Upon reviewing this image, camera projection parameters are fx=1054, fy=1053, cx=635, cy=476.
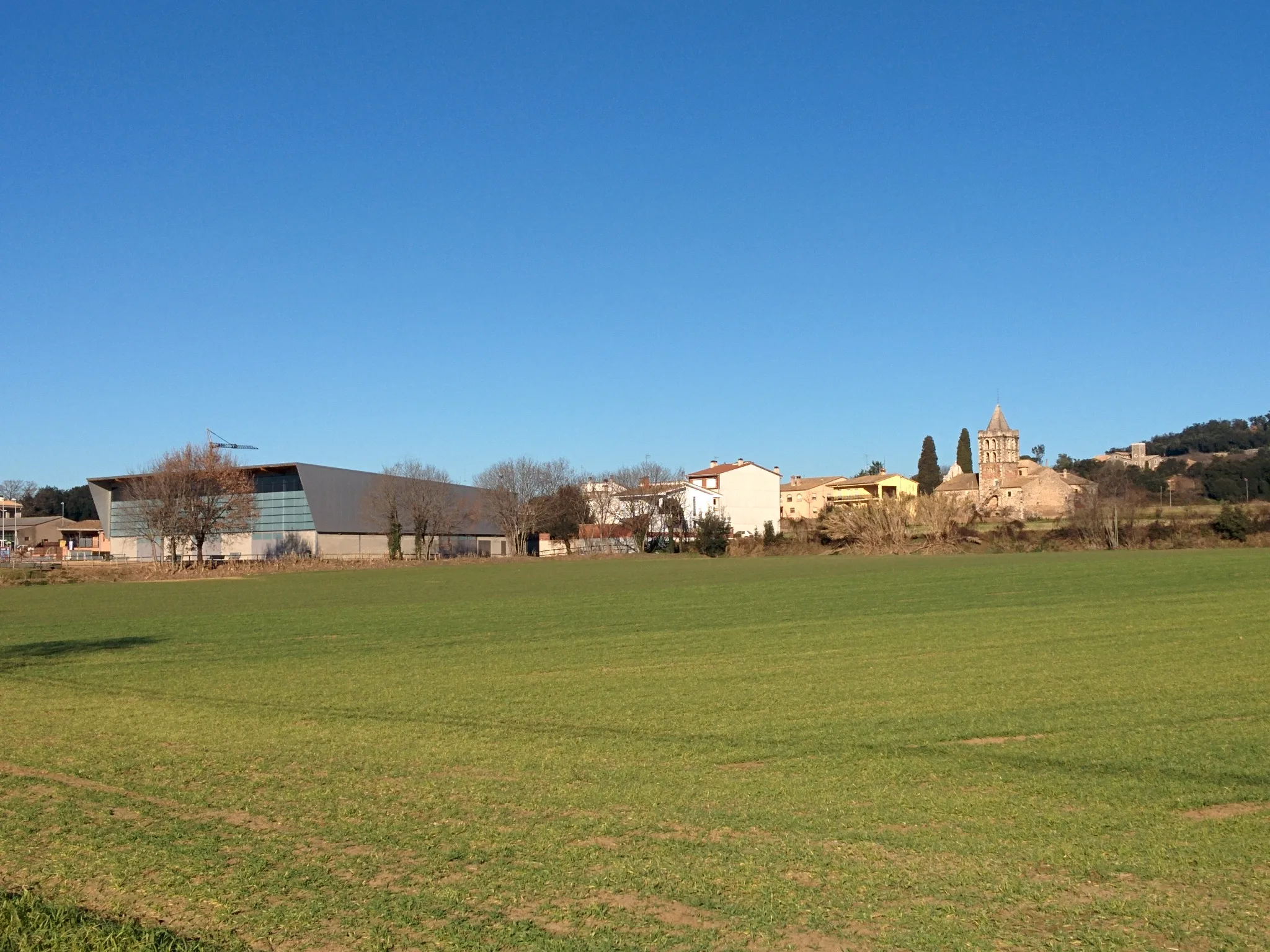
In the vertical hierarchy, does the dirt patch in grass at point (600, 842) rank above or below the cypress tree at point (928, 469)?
below

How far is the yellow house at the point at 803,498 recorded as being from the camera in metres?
144

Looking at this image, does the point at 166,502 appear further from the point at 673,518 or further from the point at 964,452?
the point at 964,452

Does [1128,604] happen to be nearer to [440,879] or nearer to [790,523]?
[440,879]

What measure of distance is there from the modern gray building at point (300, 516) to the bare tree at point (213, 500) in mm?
5593

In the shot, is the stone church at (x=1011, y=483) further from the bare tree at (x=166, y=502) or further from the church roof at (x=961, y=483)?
the bare tree at (x=166, y=502)

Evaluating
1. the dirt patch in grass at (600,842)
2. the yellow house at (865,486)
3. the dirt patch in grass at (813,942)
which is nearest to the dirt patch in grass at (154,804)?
the dirt patch in grass at (600,842)

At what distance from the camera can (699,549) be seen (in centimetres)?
8844

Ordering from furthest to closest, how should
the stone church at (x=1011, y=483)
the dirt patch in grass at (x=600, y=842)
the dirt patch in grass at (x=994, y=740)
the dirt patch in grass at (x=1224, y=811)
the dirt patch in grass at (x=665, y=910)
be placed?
1. the stone church at (x=1011, y=483)
2. the dirt patch in grass at (x=994, y=740)
3. the dirt patch in grass at (x=1224, y=811)
4. the dirt patch in grass at (x=600, y=842)
5. the dirt patch in grass at (x=665, y=910)

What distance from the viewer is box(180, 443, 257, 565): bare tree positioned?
77.6 metres

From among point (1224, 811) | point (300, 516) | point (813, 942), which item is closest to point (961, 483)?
point (300, 516)

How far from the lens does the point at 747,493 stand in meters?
115

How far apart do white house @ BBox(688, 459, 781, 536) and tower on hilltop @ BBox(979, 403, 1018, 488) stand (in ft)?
131

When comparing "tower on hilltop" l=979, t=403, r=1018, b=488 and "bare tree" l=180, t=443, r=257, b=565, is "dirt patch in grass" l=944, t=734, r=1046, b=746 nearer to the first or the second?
"bare tree" l=180, t=443, r=257, b=565

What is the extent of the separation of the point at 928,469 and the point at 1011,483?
788 inches
